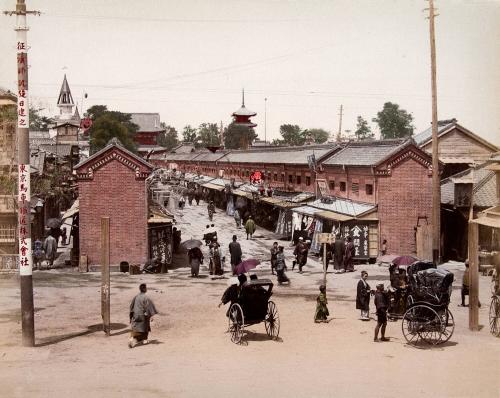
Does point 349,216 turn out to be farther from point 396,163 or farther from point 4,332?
point 4,332

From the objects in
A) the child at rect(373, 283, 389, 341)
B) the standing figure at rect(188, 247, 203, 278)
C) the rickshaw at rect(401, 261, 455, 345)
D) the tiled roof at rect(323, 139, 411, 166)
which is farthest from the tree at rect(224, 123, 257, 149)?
the child at rect(373, 283, 389, 341)

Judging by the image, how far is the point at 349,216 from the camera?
30734mm

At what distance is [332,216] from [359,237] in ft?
6.15

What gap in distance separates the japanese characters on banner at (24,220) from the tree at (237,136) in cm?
9737

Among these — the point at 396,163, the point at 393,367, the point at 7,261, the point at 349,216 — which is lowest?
the point at 393,367

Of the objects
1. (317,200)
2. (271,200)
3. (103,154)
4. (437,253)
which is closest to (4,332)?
(103,154)

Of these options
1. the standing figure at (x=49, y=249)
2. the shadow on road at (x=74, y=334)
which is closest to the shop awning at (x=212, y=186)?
the standing figure at (x=49, y=249)

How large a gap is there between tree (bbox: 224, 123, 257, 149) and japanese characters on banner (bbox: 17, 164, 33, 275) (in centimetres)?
9737

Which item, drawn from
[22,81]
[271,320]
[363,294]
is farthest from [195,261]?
[22,81]

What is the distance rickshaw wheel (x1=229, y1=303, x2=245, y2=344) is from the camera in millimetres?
14881

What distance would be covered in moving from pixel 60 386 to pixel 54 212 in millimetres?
34582

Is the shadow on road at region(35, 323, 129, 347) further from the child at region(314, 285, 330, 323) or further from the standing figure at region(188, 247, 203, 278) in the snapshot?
the standing figure at region(188, 247, 203, 278)

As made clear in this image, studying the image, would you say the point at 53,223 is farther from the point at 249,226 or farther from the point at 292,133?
the point at 292,133

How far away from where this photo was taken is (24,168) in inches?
554
